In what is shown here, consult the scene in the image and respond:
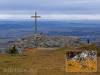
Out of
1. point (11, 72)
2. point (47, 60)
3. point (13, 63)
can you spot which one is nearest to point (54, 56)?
point (47, 60)

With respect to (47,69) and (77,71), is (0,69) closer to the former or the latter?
(47,69)

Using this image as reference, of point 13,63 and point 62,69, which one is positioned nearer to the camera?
point 62,69

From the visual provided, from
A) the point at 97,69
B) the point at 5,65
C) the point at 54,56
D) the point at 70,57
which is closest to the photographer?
the point at 70,57

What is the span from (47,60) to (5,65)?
2857 mm

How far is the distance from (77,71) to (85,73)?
70 centimetres

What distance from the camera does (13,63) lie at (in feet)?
89.7

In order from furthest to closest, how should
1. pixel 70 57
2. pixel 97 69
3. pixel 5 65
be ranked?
pixel 5 65
pixel 97 69
pixel 70 57

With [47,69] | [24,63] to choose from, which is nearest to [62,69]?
[47,69]

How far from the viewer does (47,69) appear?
2542cm

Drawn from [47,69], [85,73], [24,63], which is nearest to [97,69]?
[85,73]

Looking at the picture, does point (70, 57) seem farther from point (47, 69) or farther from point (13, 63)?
point (13, 63)

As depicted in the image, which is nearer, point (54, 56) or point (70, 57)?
point (70, 57)

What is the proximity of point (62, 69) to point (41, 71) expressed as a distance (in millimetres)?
1352

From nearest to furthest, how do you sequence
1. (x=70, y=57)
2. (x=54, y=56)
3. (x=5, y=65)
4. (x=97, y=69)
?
(x=70, y=57), (x=97, y=69), (x=5, y=65), (x=54, y=56)
